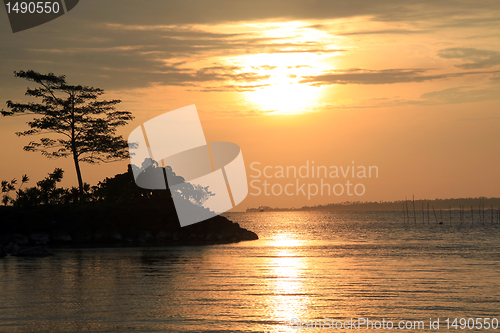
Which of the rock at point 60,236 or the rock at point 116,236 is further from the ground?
the rock at point 60,236

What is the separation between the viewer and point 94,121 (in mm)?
77250

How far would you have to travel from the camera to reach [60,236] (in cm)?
7256

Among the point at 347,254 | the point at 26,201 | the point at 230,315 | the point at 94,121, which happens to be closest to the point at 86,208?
the point at 26,201

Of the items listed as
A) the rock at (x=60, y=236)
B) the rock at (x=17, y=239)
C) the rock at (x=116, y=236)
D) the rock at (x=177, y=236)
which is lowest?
the rock at (x=177, y=236)

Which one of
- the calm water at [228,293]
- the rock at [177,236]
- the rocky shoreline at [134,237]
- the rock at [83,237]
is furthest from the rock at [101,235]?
the calm water at [228,293]

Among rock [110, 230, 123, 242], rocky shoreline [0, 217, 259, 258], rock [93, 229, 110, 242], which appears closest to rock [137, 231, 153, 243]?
rocky shoreline [0, 217, 259, 258]

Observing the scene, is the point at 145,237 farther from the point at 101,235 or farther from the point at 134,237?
the point at 101,235

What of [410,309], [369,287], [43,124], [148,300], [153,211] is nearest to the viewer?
[410,309]

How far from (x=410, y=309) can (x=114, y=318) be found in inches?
580

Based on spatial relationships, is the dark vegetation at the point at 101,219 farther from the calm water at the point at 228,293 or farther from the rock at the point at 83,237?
the calm water at the point at 228,293

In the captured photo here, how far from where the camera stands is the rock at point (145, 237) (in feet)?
257

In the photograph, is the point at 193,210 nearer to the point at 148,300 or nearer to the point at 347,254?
the point at 347,254

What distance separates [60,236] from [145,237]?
43.9ft

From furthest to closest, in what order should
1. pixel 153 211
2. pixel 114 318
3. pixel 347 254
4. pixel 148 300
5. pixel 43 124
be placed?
pixel 153 211 → pixel 43 124 → pixel 347 254 → pixel 148 300 → pixel 114 318
